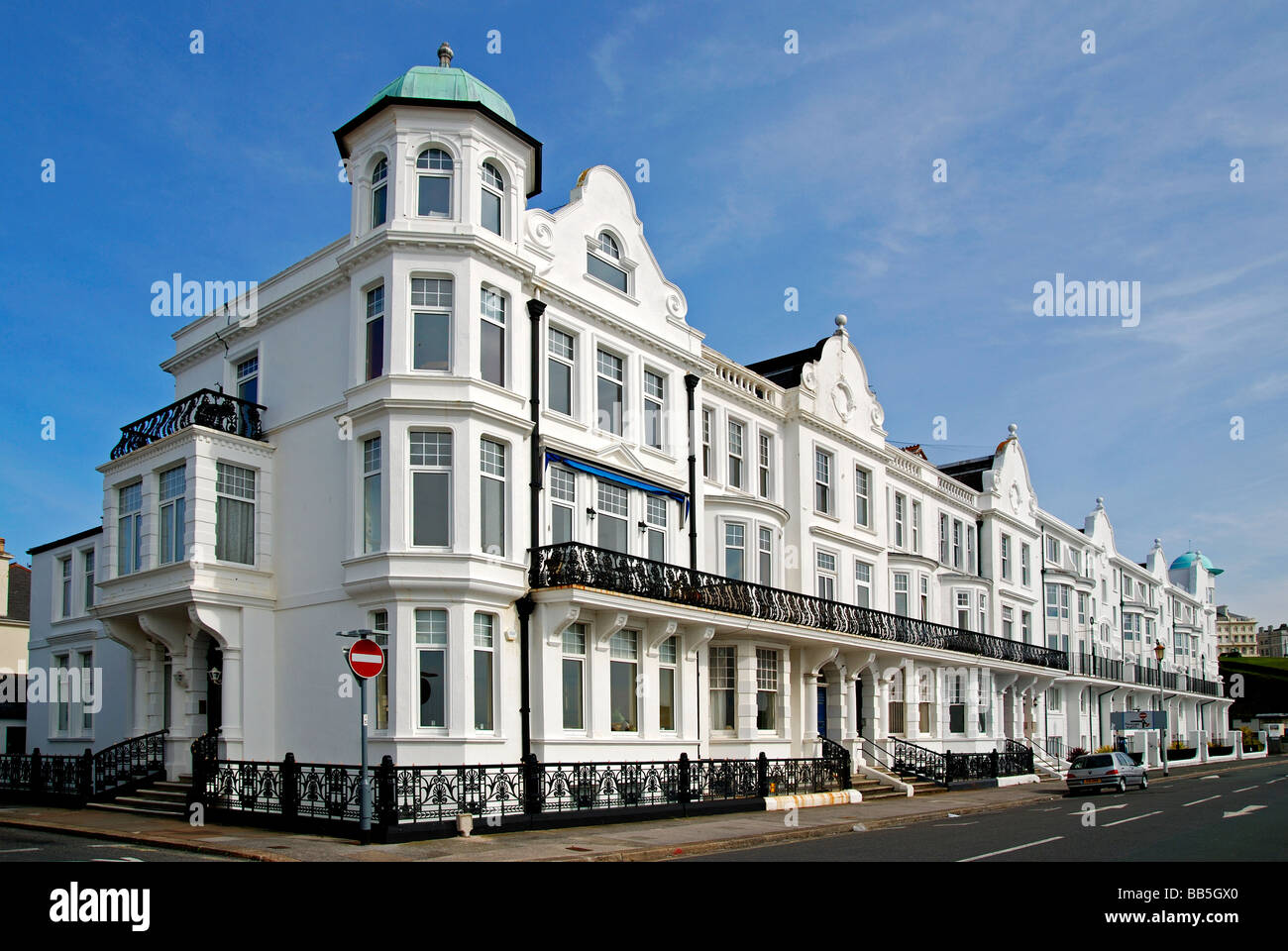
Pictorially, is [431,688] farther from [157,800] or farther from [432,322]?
[432,322]

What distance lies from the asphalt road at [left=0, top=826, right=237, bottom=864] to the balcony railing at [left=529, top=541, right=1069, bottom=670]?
8.35 m

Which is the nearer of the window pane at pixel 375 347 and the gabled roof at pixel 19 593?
the window pane at pixel 375 347

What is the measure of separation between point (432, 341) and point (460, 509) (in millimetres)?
3416

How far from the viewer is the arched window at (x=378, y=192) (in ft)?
72.3

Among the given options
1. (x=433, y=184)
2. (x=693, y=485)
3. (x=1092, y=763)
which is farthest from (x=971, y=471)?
(x=433, y=184)

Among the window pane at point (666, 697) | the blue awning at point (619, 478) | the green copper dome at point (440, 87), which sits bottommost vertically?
the window pane at point (666, 697)

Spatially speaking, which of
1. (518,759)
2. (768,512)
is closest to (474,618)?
(518,759)

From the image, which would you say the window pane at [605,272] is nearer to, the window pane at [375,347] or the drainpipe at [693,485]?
the drainpipe at [693,485]

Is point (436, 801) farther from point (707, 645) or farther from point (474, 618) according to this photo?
point (707, 645)

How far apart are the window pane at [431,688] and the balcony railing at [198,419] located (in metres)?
7.15

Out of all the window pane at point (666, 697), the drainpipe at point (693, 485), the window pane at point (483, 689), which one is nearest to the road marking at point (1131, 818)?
the window pane at point (666, 697)

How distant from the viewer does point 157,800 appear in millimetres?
21922

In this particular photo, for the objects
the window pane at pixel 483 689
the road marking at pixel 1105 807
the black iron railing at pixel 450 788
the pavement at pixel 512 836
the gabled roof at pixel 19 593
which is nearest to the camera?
the pavement at pixel 512 836
